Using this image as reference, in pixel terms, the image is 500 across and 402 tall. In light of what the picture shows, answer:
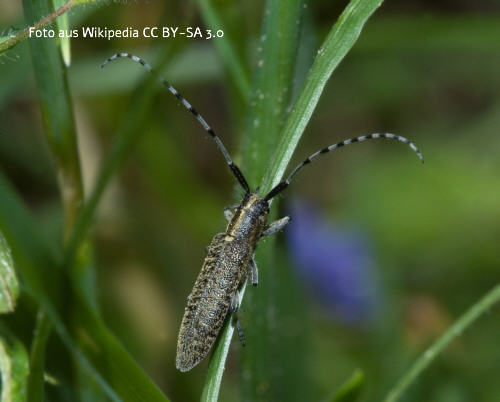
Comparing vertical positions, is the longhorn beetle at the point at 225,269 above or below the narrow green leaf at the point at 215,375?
below

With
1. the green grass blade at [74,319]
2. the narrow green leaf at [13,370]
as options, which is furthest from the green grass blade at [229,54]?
the narrow green leaf at [13,370]

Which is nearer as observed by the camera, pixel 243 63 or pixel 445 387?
pixel 243 63

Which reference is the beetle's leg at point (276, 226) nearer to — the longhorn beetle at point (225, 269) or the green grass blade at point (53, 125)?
the longhorn beetle at point (225, 269)

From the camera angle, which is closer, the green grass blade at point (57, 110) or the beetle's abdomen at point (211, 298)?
the green grass blade at point (57, 110)

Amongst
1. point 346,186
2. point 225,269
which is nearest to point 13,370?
point 225,269

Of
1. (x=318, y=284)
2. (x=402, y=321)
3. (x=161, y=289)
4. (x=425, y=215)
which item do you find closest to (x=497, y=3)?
(x=425, y=215)

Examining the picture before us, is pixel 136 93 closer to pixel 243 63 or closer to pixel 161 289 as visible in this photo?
pixel 243 63
